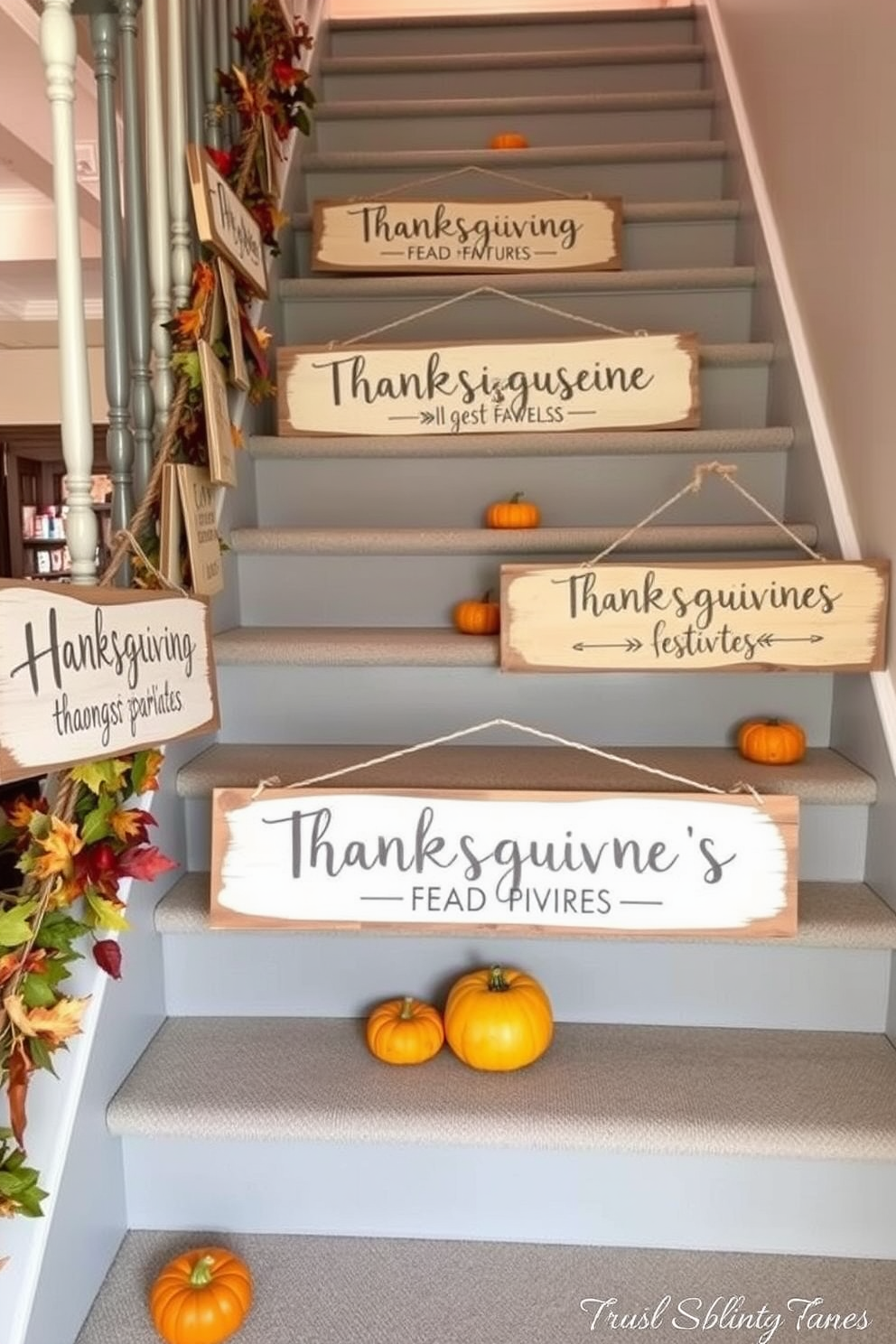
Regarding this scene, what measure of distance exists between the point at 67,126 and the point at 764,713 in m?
1.16

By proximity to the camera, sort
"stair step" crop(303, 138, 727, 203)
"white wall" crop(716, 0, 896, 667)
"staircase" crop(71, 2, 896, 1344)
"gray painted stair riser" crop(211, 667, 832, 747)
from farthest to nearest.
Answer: "stair step" crop(303, 138, 727, 203) < "gray painted stair riser" crop(211, 667, 832, 747) < "white wall" crop(716, 0, 896, 667) < "staircase" crop(71, 2, 896, 1344)

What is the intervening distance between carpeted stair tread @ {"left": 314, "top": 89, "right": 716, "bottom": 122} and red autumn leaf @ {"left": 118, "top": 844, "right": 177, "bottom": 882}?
220 centimetres

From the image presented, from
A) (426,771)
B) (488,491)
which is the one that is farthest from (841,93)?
(426,771)

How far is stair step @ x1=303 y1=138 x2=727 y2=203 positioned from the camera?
2.24 meters

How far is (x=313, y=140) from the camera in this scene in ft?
8.07

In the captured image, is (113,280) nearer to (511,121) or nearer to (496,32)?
(511,121)

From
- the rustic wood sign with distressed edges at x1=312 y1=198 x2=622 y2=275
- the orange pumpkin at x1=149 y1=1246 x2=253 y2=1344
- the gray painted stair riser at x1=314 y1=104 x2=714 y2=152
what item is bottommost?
the orange pumpkin at x1=149 y1=1246 x2=253 y2=1344

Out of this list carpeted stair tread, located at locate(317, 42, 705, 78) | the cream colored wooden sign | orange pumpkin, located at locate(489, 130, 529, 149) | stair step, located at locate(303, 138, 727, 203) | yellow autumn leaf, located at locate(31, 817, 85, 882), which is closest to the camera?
yellow autumn leaf, located at locate(31, 817, 85, 882)

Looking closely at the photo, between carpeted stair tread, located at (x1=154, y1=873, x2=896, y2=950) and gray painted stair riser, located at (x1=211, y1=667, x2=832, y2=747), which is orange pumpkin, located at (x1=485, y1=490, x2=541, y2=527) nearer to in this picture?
gray painted stair riser, located at (x1=211, y1=667, x2=832, y2=747)

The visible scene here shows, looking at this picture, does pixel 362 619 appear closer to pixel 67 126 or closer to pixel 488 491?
pixel 488 491

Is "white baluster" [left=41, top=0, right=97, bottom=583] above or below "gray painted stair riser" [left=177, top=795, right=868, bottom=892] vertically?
above

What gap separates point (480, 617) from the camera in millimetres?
1515

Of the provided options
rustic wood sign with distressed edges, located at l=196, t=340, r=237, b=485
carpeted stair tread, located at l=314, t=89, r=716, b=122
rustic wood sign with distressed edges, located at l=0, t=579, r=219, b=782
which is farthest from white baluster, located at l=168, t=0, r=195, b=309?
carpeted stair tread, located at l=314, t=89, r=716, b=122

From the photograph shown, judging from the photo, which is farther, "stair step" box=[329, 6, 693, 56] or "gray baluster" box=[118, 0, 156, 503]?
"stair step" box=[329, 6, 693, 56]
